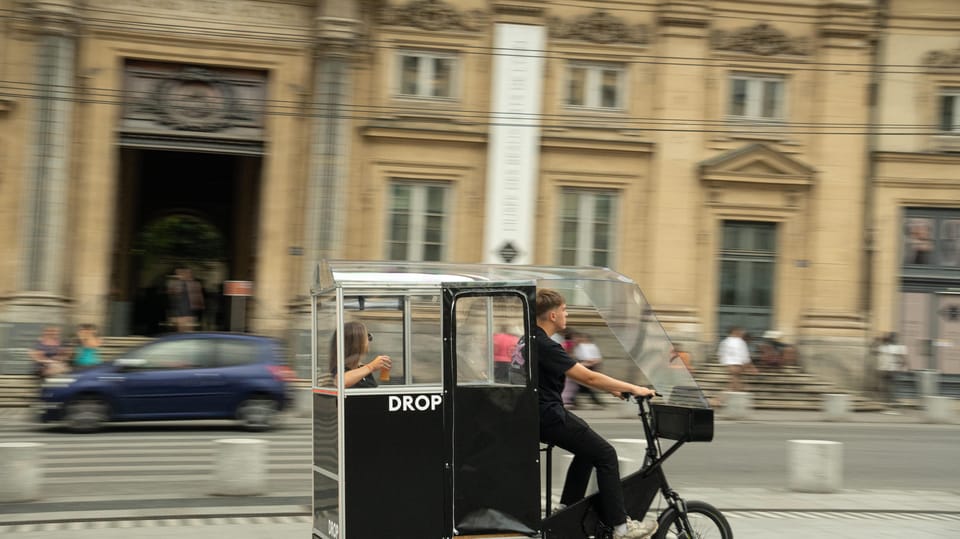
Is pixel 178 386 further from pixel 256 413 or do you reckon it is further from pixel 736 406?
pixel 736 406

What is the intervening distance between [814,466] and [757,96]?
17.0m

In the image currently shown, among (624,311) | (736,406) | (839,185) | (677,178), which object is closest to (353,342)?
(624,311)

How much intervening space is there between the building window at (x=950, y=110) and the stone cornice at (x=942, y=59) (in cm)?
60

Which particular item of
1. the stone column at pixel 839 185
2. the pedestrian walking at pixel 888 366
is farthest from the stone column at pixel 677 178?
the pedestrian walking at pixel 888 366

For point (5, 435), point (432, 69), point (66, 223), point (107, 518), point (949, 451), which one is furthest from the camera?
point (432, 69)

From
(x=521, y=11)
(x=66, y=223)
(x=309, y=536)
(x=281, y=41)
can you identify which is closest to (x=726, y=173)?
(x=521, y=11)

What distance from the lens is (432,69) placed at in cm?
2711

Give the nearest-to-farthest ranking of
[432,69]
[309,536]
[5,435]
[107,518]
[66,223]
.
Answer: [309,536], [107,518], [5,435], [66,223], [432,69]

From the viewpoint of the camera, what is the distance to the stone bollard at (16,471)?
10.8 m

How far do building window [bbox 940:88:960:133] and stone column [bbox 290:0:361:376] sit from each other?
46.3ft

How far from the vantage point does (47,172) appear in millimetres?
24781

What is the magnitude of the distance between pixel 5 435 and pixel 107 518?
7843mm

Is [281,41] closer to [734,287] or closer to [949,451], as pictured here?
[734,287]

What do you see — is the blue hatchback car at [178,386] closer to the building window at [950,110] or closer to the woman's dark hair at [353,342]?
the woman's dark hair at [353,342]
